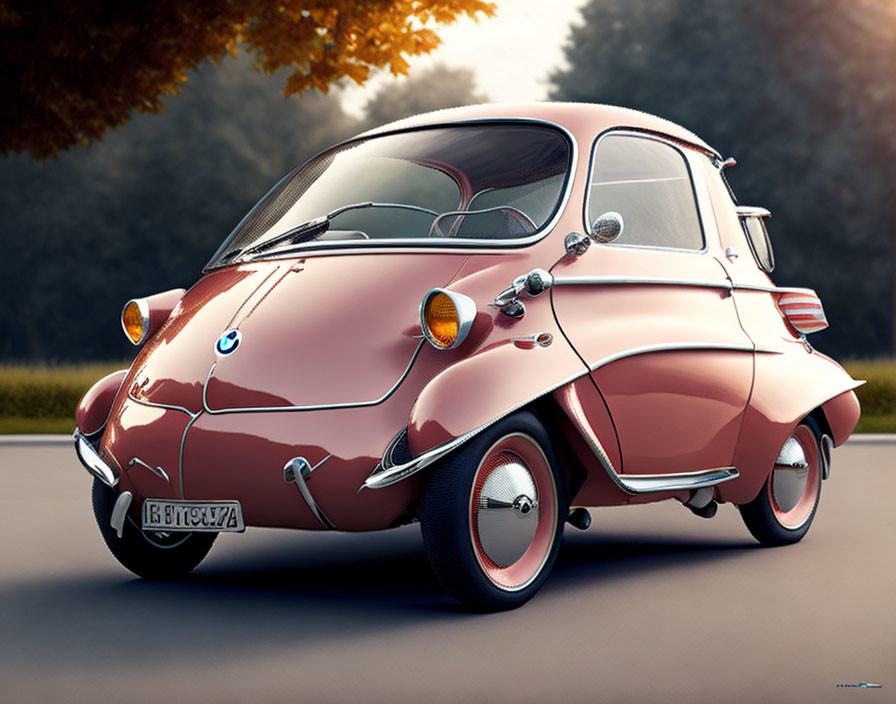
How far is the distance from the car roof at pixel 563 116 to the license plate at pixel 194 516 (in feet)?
6.95

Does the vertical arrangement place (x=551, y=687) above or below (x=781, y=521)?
below

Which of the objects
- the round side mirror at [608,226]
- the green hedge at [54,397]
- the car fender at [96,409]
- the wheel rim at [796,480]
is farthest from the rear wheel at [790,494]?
the green hedge at [54,397]

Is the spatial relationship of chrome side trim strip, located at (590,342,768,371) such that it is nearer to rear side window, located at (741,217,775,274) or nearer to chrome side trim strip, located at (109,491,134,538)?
rear side window, located at (741,217,775,274)

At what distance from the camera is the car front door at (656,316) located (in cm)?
594

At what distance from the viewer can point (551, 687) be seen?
4.37 metres

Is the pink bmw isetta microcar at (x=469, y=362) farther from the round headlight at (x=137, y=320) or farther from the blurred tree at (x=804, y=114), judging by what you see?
the blurred tree at (x=804, y=114)

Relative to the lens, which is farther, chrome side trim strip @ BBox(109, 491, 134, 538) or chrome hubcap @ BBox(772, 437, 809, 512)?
chrome hubcap @ BBox(772, 437, 809, 512)

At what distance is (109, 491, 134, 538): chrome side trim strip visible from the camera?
569cm

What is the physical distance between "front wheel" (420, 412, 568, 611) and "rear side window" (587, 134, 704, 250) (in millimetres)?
1227

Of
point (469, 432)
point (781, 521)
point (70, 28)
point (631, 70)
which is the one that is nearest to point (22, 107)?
point (70, 28)

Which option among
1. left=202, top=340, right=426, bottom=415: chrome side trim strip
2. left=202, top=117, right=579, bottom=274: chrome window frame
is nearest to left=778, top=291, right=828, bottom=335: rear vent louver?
left=202, top=117, right=579, bottom=274: chrome window frame

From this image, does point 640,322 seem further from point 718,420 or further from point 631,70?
point 631,70

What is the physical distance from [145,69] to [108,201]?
23.5 meters

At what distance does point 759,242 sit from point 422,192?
85.2 inches
